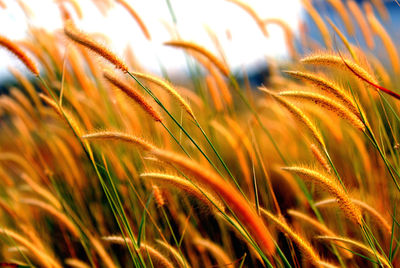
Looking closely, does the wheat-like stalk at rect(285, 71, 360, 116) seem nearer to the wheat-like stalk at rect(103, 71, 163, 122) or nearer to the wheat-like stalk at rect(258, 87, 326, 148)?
the wheat-like stalk at rect(258, 87, 326, 148)

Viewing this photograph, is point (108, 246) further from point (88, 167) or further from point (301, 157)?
point (301, 157)

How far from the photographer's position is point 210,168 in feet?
5.49

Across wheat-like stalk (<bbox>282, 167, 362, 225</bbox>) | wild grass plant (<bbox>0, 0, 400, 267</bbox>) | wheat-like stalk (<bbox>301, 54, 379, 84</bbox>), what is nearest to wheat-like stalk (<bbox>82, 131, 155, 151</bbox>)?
wild grass plant (<bbox>0, 0, 400, 267</bbox>)

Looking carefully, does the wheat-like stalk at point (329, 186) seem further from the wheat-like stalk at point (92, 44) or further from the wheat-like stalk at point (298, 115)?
the wheat-like stalk at point (92, 44)

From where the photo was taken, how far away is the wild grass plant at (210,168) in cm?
98

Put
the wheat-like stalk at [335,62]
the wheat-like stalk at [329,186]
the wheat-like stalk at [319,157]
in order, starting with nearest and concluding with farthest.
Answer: the wheat-like stalk at [329,186], the wheat-like stalk at [335,62], the wheat-like stalk at [319,157]

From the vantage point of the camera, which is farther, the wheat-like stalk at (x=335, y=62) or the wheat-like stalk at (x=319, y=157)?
the wheat-like stalk at (x=319, y=157)

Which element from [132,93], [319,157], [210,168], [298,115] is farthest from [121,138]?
[210,168]

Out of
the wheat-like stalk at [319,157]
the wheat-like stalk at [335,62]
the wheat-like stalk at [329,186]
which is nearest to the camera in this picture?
the wheat-like stalk at [329,186]

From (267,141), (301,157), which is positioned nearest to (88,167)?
(267,141)

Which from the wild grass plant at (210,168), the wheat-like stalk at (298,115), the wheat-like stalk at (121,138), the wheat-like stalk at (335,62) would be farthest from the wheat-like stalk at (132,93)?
the wheat-like stalk at (335,62)

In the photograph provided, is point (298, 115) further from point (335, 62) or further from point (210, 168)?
point (210, 168)

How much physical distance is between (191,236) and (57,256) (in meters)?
0.87

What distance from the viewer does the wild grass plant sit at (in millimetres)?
982
